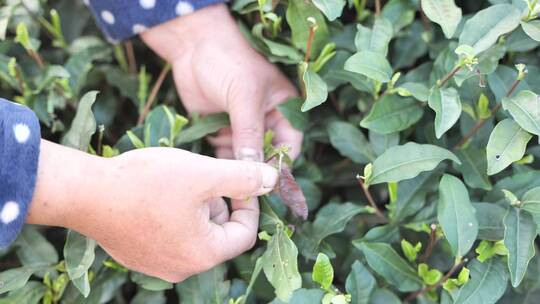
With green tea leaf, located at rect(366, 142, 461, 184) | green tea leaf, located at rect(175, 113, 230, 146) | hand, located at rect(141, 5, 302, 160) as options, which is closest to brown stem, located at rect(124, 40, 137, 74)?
hand, located at rect(141, 5, 302, 160)

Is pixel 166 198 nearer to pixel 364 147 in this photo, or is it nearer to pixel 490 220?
pixel 364 147

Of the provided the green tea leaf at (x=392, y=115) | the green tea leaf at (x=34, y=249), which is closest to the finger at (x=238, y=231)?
the green tea leaf at (x=392, y=115)

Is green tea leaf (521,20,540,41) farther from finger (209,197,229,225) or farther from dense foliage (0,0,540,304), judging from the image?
finger (209,197,229,225)

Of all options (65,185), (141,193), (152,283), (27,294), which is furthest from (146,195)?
(27,294)

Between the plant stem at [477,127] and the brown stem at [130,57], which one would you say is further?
the brown stem at [130,57]

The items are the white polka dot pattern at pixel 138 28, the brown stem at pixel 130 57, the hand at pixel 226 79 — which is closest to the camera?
the hand at pixel 226 79

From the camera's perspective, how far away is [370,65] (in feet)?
3.29

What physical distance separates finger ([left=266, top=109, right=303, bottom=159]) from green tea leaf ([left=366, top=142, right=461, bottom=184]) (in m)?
0.20

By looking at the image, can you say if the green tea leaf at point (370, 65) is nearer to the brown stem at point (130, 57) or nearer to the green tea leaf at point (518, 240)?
the green tea leaf at point (518, 240)

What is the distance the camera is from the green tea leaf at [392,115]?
3.50 feet

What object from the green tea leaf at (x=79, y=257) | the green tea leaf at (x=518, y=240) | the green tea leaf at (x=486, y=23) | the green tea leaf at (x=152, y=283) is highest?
the green tea leaf at (x=486, y=23)

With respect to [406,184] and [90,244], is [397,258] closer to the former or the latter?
[406,184]

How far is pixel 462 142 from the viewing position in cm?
114

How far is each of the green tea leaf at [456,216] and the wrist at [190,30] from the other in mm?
486
